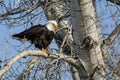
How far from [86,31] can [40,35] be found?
4.54ft

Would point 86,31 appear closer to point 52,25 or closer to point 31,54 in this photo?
point 31,54

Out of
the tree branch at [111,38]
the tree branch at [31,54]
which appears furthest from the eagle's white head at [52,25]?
the tree branch at [31,54]

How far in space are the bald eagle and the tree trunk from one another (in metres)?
1.07

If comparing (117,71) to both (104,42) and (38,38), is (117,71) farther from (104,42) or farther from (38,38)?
(38,38)

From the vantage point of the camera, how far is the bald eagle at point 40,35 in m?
4.65

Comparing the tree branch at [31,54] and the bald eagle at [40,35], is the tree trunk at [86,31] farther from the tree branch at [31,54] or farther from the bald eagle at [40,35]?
the bald eagle at [40,35]

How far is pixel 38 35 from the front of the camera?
485 cm

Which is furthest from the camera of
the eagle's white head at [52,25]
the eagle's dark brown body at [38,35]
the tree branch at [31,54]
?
the eagle's white head at [52,25]

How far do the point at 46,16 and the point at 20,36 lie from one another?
0.99 m

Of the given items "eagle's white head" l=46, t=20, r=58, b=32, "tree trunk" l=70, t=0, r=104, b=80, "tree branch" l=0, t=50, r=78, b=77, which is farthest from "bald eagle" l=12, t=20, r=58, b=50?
"tree trunk" l=70, t=0, r=104, b=80

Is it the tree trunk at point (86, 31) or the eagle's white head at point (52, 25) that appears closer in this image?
the tree trunk at point (86, 31)

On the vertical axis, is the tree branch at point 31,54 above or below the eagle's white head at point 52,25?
above

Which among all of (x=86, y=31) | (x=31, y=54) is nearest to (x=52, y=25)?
(x=86, y=31)

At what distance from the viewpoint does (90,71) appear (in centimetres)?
366
